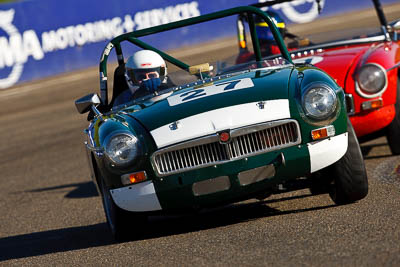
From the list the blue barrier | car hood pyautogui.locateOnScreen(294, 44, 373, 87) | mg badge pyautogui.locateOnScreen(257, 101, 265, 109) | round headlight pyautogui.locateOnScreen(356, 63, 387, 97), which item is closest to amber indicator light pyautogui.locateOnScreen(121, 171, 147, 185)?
mg badge pyautogui.locateOnScreen(257, 101, 265, 109)

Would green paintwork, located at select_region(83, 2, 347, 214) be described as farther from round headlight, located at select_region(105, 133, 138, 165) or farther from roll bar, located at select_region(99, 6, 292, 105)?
roll bar, located at select_region(99, 6, 292, 105)

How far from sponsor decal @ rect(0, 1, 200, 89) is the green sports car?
1877 cm

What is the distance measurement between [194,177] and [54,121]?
36.9ft

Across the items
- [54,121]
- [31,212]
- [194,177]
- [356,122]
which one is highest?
[194,177]

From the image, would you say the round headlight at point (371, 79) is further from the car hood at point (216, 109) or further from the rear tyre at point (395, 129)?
the car hood at point (216, 109)

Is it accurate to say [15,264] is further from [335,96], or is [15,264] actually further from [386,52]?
[386,52]

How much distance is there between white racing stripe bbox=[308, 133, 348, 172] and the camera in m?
5.26

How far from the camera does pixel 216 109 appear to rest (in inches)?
208

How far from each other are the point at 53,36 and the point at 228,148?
20154mm

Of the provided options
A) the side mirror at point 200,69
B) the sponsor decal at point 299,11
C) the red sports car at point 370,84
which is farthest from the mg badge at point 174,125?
the sponsor decal at point 299,11

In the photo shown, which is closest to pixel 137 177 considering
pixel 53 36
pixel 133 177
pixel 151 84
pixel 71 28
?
pixel 133 177

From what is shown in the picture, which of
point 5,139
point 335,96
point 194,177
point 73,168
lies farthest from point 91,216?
point 5,139

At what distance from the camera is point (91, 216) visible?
285 inches

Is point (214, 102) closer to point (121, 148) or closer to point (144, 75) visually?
point (121, 148)
